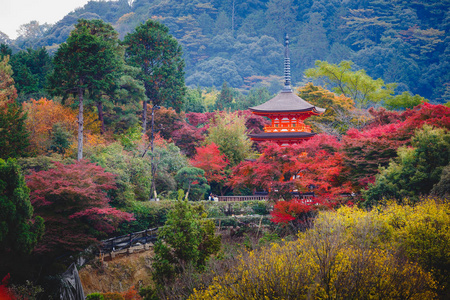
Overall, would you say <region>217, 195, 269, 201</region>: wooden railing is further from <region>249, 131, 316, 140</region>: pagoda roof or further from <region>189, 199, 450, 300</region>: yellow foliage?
<region>189, 199, 450, 300</region>: yellow foliage

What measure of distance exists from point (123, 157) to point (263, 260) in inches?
572

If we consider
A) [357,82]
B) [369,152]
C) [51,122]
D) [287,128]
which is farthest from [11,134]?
[357,82]

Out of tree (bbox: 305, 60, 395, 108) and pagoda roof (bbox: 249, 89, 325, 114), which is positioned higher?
tree (bbox: 305, 60, 395, 108)

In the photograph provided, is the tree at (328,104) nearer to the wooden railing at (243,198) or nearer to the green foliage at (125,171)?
the wooden railing at (243,198)

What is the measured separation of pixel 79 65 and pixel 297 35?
73243mm

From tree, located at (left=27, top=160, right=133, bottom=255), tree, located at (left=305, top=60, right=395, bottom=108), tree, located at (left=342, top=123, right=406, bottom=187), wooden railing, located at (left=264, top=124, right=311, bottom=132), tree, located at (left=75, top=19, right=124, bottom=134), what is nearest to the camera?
tree, located at (left=27, top=160, right=133, bottom=255)

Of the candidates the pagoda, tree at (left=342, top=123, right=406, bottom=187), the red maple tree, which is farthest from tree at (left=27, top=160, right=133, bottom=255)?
the pagoda

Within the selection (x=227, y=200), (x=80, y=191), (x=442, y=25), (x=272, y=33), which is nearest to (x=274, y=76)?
(x=272, y=33)

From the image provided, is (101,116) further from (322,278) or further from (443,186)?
(322,278)

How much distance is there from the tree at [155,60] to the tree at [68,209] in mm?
18030

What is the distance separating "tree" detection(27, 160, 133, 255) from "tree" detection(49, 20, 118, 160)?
23.9ft

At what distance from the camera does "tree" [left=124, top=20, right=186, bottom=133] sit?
1374 inches

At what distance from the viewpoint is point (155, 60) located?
118ft

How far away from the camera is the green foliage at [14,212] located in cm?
1260
